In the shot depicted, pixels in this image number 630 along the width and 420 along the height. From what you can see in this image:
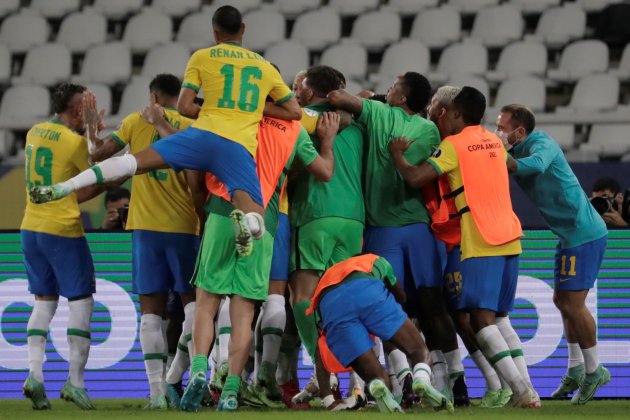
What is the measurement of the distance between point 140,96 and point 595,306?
22.6ft

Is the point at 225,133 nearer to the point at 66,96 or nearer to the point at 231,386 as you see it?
the point at 231,386

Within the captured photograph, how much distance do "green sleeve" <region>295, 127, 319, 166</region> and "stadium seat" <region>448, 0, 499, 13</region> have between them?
7.99 meters

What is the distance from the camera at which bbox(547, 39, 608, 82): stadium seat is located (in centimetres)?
1342

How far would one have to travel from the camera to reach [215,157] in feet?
21.7

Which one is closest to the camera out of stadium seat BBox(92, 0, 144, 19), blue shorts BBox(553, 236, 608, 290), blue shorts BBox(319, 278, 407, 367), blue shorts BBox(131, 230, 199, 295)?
blue shorts BBox(319, 278, 407, 367)

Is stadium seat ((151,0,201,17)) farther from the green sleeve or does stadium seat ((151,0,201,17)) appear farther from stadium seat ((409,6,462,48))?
the green sleeve

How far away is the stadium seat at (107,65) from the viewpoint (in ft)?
46.9

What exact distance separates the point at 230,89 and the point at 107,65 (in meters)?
8.12

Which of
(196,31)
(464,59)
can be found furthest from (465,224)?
(196,31)

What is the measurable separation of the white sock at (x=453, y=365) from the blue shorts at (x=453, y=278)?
30 cm

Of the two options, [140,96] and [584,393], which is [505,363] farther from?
[140,96]

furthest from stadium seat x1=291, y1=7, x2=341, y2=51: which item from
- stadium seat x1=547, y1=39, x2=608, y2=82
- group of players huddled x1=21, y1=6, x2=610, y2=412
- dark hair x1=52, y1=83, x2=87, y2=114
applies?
dark hair x1=52, y1=83, x2=87, y2=114

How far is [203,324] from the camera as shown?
658 centimetres

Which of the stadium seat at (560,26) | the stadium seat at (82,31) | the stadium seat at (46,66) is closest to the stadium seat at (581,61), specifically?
the stadium seat at (560,26)
